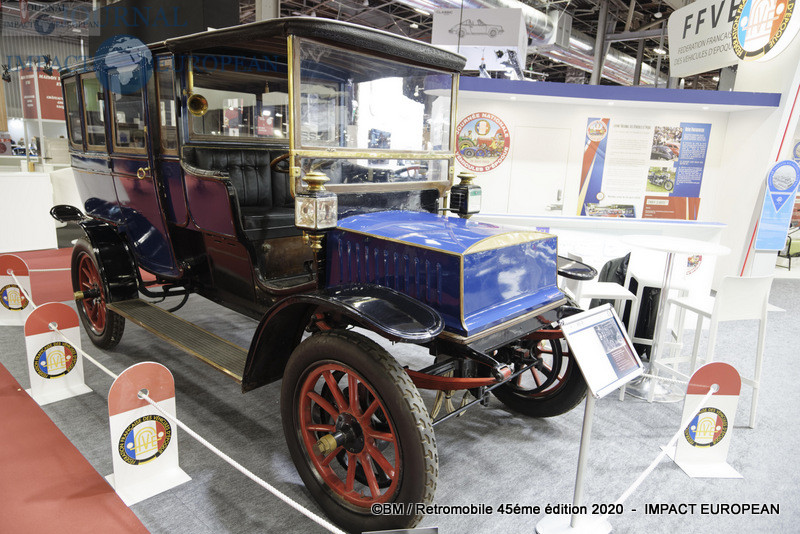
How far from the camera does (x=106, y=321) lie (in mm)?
3398

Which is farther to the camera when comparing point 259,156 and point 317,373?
point 259,156

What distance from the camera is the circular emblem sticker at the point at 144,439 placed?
206 centimetres

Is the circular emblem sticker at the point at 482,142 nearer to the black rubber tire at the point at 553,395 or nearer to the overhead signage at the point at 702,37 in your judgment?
the overhead signage at the point at 702,37

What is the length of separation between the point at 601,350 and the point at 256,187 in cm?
254

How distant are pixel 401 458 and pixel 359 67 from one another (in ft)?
5.59

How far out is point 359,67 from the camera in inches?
90.0

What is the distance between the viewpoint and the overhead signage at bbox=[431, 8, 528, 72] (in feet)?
23.2

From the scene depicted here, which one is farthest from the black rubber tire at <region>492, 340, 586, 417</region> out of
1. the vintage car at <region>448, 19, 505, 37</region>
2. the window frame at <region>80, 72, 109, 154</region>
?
the vintage car at <region>448, 19, 505, 37</region>

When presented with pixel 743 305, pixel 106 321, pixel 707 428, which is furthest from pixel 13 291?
pixel 743 305

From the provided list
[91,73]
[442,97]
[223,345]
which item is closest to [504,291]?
[442,97]

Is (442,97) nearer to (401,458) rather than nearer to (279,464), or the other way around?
(401,458)

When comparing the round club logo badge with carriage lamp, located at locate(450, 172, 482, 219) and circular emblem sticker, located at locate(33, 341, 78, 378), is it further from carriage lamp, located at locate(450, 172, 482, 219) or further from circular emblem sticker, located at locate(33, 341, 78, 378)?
circular emblem sticker, located at locate(33, 341, 78, 378)

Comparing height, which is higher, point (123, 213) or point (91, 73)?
point (91, 73)

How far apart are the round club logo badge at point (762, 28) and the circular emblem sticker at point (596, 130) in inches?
57.5
